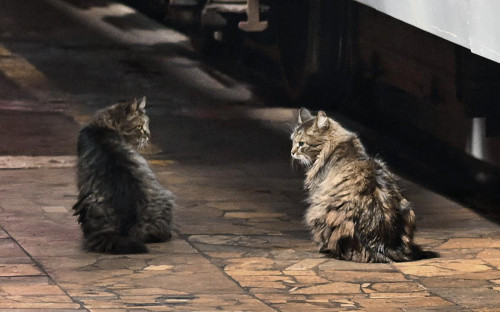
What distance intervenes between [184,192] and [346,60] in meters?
4.91

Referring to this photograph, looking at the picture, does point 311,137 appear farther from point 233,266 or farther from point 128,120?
point 128,120

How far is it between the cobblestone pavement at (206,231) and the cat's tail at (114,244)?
0.06 m

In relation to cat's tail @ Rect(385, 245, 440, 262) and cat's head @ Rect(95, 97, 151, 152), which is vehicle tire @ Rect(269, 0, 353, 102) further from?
cat's tail @ Rect(385, 245, 440, 262)

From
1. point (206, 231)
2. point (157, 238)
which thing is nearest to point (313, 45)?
point (206, 231)

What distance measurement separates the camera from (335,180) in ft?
30.4

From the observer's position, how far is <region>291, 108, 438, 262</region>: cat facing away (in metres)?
9.05

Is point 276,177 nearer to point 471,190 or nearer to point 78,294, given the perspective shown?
point 471,190

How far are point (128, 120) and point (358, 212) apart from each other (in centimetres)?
184

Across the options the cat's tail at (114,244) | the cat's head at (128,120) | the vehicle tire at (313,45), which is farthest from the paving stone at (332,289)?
the vehicle tire at (313,45)

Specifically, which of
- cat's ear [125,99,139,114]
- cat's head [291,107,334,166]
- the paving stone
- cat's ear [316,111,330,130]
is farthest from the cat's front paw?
the paving stone

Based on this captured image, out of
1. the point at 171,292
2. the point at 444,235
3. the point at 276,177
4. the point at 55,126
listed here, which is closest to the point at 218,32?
the point at 55,126

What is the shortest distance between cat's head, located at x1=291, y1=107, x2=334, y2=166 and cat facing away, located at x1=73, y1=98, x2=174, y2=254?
933 mm

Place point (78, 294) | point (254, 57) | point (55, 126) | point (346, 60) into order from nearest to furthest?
point (78, 294) → point (55, 126) → point (346, 60) → point (254, 57)

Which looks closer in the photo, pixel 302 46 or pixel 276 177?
pixel 276 177
